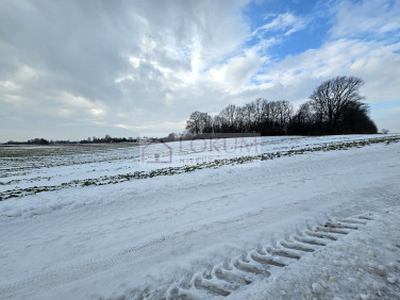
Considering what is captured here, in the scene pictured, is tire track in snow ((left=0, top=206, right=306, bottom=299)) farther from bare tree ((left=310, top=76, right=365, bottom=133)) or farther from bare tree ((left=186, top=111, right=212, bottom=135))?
bare tree ((left=186, top=111, right=212, bottom=135))

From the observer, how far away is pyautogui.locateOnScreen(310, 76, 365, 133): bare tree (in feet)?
167

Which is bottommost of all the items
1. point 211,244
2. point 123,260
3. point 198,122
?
point 123,260

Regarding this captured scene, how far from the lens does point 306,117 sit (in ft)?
212

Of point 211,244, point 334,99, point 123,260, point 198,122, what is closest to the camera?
point 123,260

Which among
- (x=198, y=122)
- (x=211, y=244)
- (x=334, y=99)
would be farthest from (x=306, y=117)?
(x=211, y=244)

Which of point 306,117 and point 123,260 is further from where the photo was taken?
point 306,117

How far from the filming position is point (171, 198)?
20.0 ft

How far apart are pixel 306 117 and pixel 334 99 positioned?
12213mm

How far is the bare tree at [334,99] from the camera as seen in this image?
50.8m

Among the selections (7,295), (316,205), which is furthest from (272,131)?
(7,295)

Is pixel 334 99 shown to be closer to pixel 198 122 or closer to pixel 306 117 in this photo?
pixel 306 117

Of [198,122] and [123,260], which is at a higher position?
[198,122]

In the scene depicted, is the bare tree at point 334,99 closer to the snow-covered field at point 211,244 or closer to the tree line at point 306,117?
the tree line at point 306,117

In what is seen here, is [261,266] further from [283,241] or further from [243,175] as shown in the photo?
[243,175]
